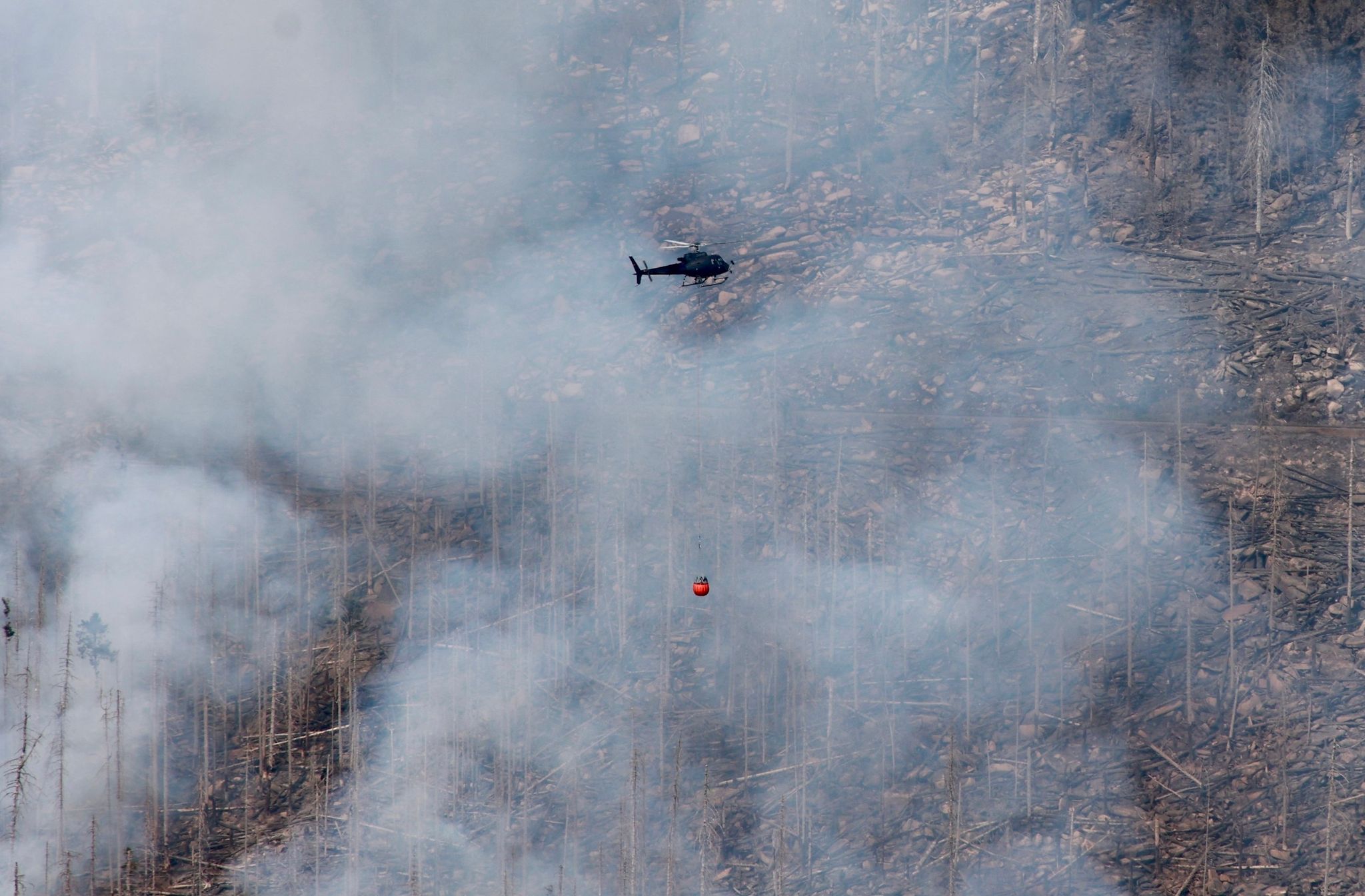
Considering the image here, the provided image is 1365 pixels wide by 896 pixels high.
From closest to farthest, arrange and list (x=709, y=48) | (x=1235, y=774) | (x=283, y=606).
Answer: (x=1235, y=774) → (x=283, y=606) → (x=709, y=48)

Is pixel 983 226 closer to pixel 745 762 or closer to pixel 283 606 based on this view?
pixel 745 762

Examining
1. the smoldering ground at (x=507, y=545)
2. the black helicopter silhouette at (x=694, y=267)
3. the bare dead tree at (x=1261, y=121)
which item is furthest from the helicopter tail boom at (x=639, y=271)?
the bare dead tree at (x=1261, y=121)

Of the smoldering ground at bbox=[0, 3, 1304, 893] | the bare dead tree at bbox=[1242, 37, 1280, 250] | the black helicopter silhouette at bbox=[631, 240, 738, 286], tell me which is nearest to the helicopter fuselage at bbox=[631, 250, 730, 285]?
the black helicopter silhouette at bbox=[631, 240, 738, 286]

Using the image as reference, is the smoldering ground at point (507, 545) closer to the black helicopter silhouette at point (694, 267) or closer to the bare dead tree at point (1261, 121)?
the black helicopter silhouette at point (694, 267)

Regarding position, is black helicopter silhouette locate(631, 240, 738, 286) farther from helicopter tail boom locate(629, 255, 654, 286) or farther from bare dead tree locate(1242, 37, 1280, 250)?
bare dead tree locate(1242, 37, 1280, 250)

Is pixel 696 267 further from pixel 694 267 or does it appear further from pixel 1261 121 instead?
pixel 1261 121

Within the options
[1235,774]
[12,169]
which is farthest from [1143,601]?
[12,169]
